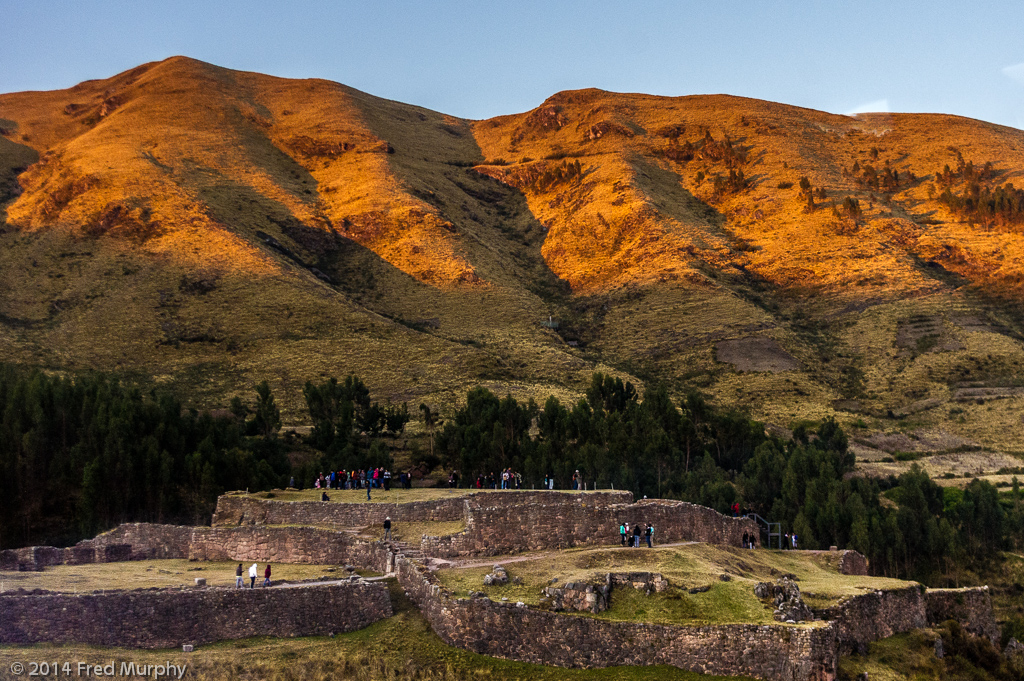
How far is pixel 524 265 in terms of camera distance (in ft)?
519

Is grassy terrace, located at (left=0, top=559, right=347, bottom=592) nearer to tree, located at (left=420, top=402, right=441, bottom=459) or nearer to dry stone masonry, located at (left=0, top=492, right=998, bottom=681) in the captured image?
dry stone masonry, located at (left=0, top=492, right=998, bottom=681)

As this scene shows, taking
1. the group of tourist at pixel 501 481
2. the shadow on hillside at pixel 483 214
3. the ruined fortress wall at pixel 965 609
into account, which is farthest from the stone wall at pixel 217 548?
the shadow on hillside at pixel 483 214

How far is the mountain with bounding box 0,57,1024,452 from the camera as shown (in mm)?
106125

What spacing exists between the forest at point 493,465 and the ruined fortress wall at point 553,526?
797 inches

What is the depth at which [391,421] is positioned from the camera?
263 feet

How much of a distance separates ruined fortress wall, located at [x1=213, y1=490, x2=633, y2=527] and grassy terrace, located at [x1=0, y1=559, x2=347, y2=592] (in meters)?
4.09

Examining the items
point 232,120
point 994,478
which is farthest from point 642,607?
point 232,120

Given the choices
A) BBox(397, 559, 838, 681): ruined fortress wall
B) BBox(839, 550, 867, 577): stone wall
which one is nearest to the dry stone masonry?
BBox(397, 559, 838, 681): ruined fortress wall

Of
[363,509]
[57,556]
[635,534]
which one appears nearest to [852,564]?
[635,534]

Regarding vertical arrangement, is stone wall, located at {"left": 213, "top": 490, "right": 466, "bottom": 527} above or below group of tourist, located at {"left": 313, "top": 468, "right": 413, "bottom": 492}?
above

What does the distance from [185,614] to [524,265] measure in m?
135

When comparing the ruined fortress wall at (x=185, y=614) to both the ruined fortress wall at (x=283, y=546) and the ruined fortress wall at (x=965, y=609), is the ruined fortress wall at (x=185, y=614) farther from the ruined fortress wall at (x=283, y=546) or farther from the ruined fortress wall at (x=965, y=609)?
the ruined fortress wall at (x=965, y=609)

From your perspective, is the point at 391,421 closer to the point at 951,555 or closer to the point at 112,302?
the point at 951,555

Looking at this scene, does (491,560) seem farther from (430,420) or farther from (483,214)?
(483,214)
